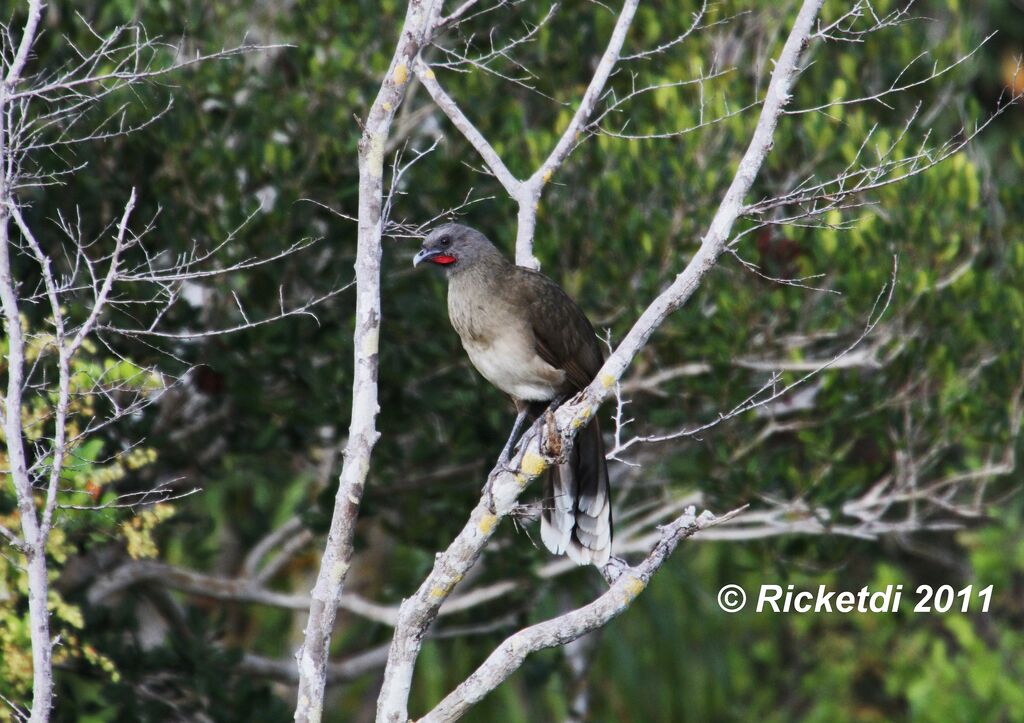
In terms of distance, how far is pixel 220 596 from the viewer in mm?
7078

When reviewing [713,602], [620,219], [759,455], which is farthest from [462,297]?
[713,602]

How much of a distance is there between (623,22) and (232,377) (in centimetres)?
249

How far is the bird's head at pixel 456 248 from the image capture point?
17.9 feet

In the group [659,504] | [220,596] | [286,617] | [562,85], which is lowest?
[286,617]

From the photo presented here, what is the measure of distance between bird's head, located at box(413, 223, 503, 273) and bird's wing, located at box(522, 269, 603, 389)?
26 centimetres

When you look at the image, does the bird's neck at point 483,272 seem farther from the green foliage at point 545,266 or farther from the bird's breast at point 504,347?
the green foliage at point 545,266

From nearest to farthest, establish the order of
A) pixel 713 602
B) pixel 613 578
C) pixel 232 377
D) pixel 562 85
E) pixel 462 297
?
pixel 613 578 → pixel 462 297 → pixel 232 377 → pixel 562 85 → pixel 713 602

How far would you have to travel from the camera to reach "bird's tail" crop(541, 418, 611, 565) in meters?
5.38

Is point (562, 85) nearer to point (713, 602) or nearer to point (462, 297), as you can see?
point (462, 297)

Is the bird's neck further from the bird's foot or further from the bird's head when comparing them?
the bird's foot
